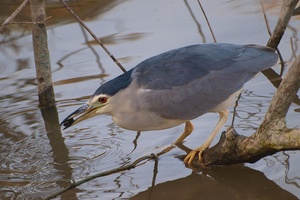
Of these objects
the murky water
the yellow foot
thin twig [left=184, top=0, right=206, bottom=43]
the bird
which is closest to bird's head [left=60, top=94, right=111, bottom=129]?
the bird

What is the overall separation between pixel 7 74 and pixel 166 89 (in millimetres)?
3250

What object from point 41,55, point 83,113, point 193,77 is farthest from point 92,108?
point 41,55

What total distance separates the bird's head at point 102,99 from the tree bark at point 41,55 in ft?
4.77

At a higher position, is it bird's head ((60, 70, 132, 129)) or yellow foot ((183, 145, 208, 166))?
bird's head ((60, 70, 132, 129))

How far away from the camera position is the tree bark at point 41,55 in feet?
23.7

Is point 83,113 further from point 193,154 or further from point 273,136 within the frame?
point 273,136

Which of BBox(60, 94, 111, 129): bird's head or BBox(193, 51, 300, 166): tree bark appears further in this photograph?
BBox(60, 94, 111, 129): bird's head

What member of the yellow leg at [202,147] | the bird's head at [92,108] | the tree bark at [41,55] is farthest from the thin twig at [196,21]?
the bird's head at [92,108]

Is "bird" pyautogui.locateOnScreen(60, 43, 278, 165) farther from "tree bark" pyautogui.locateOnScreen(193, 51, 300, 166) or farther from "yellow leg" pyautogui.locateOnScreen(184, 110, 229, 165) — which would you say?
"tree bark" pyautogui.locateOnScreen(193, 51, 300, 166)

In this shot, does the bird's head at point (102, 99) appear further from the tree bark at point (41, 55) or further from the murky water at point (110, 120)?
the tree bark at point (41, 55)

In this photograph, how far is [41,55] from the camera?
7.41 metres

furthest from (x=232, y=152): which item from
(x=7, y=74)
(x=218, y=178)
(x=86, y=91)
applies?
(x=7, y=74)

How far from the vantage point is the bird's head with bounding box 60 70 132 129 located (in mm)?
5941

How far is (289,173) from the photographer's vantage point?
553 cm
